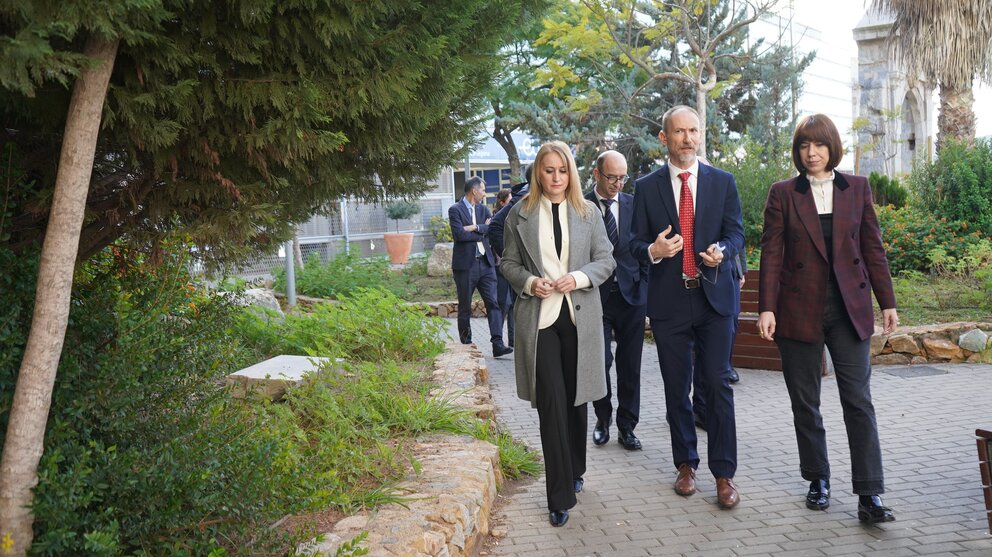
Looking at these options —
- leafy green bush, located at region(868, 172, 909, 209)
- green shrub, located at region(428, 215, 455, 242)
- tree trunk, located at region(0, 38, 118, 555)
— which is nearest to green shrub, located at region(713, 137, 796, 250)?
leafy green bush, located at region(868, 172, 909, 209)

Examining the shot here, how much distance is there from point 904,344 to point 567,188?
19.9 feet

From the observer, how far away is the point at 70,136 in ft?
9.30

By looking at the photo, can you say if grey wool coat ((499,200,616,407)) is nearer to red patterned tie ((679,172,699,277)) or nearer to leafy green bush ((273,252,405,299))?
red patterned tie ((679,172,699,277))

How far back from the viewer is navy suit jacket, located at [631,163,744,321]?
5297mm

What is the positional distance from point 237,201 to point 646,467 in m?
3.65

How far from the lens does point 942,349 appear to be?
9398mm

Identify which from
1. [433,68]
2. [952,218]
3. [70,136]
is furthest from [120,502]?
[952,218]

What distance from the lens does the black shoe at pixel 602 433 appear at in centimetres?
673

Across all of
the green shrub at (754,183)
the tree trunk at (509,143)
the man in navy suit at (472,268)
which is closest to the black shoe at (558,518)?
the man in navy suit at (472,268)

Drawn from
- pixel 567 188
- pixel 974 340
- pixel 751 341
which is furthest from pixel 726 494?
pixel 974 340

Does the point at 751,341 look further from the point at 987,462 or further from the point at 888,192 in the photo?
the point at 888,192

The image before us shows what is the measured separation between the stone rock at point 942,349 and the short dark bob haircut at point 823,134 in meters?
5.43

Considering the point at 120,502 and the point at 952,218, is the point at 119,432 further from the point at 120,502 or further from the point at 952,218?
the point at 952,218

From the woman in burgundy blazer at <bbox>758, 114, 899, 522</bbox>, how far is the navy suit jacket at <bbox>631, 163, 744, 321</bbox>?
260 millimetres
